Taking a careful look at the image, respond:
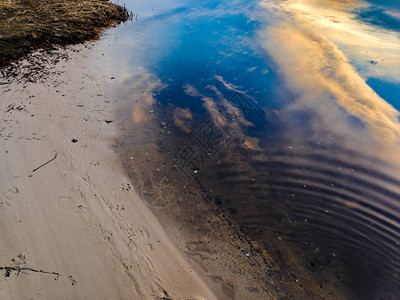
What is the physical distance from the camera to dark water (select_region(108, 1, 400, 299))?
4812mm

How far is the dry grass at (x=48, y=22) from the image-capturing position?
9281mm

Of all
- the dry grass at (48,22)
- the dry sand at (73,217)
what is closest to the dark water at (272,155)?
the dry sand at (73,217)

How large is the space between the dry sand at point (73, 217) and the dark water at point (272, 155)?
0.90 m

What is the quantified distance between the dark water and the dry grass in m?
2.37

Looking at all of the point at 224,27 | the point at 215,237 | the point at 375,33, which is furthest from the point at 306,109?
the point at 375,33

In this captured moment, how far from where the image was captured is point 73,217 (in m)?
4.71

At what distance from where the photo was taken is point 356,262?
4641mm

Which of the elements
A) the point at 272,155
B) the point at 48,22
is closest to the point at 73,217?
the point at 272,155

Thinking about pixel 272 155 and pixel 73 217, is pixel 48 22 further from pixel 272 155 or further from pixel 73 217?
pixel 272 155

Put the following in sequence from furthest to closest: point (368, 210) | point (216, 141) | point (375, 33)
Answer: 1. point (375, 33)
2. point (216, 141)
3. point (368, 210)

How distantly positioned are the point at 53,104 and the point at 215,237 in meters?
6.55

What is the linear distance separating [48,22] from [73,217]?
10.9 m

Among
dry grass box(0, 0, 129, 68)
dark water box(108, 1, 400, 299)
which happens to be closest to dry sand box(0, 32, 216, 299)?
dark water box(108, 1, 400, 299)

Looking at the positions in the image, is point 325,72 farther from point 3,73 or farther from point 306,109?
point 3,73
